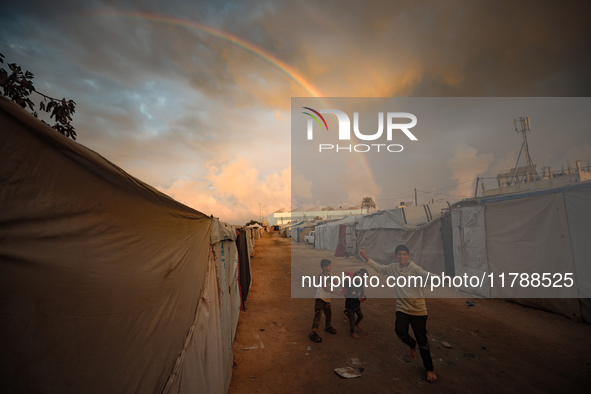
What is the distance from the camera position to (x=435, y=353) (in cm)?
493

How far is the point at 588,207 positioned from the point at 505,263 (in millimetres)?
2622

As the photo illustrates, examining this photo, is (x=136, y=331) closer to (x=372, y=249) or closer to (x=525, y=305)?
(x=525, y=305)

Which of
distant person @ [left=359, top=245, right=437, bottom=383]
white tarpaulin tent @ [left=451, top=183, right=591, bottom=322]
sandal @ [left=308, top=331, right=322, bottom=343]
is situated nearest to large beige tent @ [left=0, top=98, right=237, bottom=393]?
distant person @ [left=359, top=245, right=437, bottom=383]

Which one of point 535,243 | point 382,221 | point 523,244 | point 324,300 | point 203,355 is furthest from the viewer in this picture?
point 382,221

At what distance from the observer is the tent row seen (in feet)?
20.5

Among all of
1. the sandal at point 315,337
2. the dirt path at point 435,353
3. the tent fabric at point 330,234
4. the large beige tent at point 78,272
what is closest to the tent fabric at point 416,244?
the tent fabric at point 330,234

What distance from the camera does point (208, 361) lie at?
292cm

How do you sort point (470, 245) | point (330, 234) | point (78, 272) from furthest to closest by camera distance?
1. point (330, 234)
2. point (470, 245)
3. point (78, 272)

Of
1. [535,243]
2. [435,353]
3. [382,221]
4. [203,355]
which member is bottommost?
[435,353]

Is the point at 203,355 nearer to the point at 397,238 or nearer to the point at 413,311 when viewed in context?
the point at 413,311

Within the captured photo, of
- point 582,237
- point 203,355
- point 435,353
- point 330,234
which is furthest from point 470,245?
point 330,234

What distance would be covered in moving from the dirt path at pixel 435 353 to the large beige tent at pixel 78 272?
2993mm

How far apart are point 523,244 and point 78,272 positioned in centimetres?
997

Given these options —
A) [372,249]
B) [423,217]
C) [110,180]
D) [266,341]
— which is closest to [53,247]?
[110,180]
